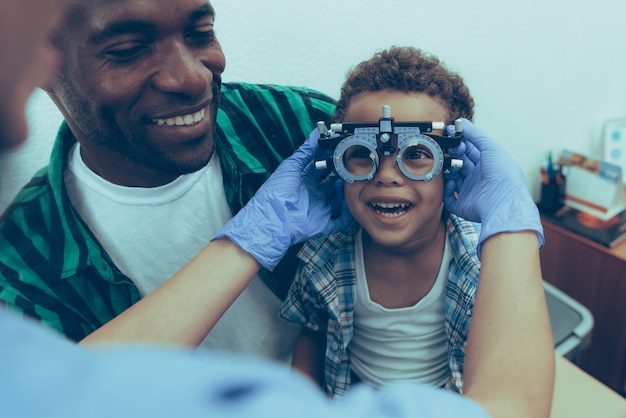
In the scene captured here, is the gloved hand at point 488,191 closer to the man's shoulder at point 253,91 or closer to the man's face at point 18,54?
the man's shoulder at point 253,91

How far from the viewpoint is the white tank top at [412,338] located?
1196mm

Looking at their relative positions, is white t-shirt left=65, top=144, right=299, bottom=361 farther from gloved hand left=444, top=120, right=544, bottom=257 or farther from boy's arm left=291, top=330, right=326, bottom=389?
gloved hand left=444, top=120, right=544, bottom=257

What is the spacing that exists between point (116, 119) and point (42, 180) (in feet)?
0.90

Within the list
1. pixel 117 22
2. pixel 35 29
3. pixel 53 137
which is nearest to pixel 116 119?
pixel 117 22

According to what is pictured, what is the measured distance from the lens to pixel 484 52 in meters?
1.74

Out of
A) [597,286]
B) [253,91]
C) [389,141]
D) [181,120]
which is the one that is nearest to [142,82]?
[181,120]

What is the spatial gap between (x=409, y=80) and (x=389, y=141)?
171 mm

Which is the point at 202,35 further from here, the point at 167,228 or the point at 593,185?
the point at 593,185

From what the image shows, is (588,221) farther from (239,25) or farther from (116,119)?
(116,119)

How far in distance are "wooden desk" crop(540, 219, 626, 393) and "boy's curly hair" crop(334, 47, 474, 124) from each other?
111cm

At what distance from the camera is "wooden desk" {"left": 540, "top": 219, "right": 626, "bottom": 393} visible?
1919 millimetres

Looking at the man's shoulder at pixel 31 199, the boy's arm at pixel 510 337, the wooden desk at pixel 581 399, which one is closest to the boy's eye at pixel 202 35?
the man's shoulder at pixel 31 199

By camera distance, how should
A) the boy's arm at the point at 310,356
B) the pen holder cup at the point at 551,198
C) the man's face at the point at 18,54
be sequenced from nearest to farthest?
the man's face at the point at 18,54
the boy's arm at the point at 310,356
the pen holder cup at the point at 551,198

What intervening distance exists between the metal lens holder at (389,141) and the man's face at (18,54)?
71 cm
